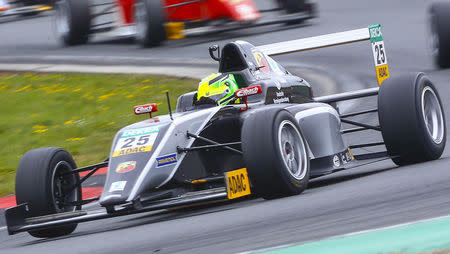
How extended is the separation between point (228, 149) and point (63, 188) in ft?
5.19

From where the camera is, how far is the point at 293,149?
7195 mm

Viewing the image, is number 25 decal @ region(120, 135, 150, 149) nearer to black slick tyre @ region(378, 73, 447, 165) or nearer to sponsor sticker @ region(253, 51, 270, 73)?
sponsor sticker @ region(253, 51, 270, 73)

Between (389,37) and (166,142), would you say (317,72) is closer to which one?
(389,37)

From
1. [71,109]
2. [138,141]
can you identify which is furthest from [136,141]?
[71,109]

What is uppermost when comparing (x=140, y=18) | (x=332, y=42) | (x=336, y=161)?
(x=140, y=18)

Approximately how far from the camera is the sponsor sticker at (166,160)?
695 cm

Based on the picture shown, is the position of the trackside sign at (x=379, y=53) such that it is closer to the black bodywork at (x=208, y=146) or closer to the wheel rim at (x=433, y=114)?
the black bodywork at (x=208, y=146)

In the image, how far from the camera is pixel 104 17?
24.9m

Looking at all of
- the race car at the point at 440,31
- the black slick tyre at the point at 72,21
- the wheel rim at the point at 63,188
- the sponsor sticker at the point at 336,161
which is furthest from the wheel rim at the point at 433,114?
the black slick tyre at the point at 72,21

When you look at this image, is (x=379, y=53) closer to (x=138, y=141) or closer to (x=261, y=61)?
(x=261, y=61)

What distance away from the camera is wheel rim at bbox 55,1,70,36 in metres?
20.6

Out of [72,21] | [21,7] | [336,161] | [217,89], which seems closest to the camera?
[336,161]

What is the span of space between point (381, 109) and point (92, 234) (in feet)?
9.55

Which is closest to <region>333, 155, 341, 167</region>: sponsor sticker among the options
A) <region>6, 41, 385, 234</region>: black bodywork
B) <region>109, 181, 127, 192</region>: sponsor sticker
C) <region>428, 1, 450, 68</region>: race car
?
<region>6, 41, 385, 234</region>: black bodywork
